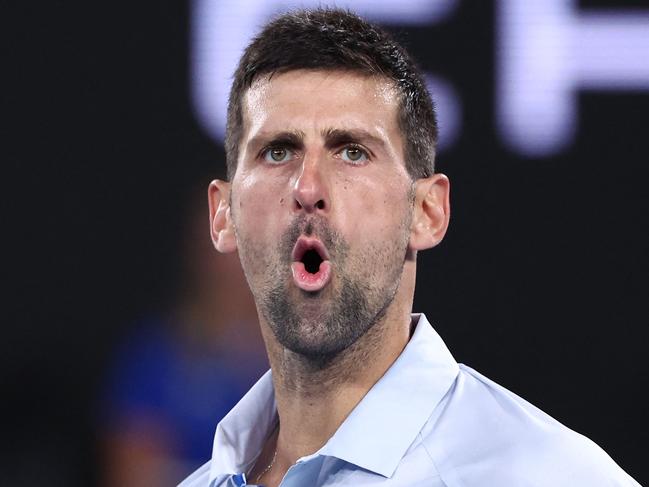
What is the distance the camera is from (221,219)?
2238 millimetres

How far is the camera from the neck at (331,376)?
2000mm

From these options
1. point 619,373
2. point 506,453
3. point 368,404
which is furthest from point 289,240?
point 619,373

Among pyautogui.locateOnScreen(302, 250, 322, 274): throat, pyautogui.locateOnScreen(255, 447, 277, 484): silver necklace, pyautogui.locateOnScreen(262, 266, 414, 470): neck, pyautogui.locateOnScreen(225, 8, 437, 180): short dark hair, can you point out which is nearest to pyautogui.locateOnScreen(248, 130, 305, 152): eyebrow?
pyautogui.locateOnScreen(225, 8, 437, 180): short dark hair

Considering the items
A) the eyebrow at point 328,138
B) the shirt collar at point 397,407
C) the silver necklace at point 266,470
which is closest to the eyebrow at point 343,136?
the eyebrow at point 328,138

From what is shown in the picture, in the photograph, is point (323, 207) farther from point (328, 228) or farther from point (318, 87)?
point (318, 87)

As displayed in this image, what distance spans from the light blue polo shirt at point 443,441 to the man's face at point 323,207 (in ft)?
0.43

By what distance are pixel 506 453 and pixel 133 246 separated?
153 cm

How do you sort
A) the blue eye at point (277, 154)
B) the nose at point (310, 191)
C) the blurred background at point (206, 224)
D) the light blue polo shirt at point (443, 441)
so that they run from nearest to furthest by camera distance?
the light blue polo shirt at point (443, 441)
the nose at point (310, 191)
the blue eye at point (277, 154)
the blurred background at point (206, 224)

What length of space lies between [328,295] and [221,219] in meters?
0.43

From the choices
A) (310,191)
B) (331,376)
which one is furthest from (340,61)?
(331,376)

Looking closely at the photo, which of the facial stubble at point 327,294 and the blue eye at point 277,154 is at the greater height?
the blue eye at point 277,154

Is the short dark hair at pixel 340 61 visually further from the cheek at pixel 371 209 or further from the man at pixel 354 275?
the cheek at pixel 371 209

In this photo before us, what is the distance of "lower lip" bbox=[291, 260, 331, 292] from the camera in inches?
74.1

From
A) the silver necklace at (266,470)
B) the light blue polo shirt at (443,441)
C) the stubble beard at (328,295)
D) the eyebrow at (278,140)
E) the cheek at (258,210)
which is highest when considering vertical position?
the eyebrow at (278,140)
